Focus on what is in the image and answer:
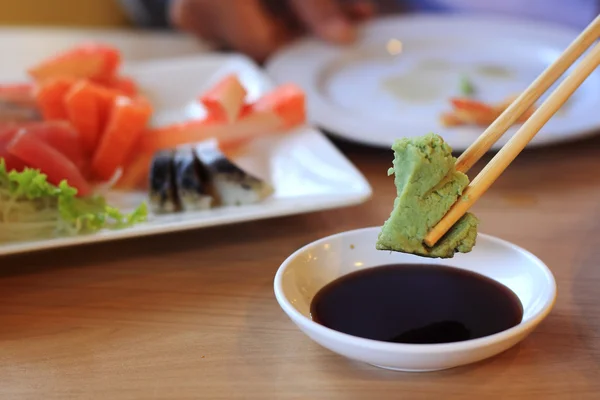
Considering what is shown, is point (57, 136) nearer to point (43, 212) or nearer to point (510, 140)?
point (43, 212)

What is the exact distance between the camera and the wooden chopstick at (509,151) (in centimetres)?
71

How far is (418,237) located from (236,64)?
1.05 metres

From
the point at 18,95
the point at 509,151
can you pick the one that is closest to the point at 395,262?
the point at 509,151

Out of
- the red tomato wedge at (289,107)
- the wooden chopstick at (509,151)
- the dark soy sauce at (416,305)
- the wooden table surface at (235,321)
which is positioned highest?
the wooden chopstick at (509,151)

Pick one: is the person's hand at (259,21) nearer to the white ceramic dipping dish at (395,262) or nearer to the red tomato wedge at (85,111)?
the red tomato wedge at (85,111)

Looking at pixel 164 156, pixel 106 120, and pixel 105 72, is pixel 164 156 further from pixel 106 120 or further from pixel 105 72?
pixel 105 72

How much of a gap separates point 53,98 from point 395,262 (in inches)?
30.6

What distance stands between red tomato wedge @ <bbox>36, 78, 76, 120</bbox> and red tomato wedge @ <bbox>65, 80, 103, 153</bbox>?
5 centimetres

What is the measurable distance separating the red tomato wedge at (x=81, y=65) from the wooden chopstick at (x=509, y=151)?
99 centimetres

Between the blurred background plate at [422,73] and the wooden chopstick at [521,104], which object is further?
the blurred background plate at [422,73]

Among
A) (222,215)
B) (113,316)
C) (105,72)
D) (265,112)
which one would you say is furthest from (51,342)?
(105,72)

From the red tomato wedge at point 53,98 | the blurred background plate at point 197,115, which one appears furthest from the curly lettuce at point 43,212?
the red tomato wedge at point 53,98

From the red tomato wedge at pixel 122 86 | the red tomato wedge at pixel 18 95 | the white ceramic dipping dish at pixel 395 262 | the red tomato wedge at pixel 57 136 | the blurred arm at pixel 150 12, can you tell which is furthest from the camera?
the blurred arm at pixel 150 12

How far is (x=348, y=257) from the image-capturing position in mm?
847
